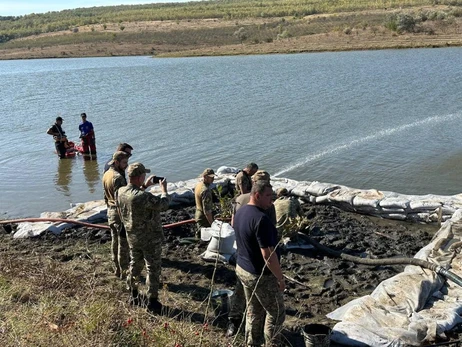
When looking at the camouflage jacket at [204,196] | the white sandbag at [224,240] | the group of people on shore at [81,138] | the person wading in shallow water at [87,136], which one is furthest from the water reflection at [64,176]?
the white sandbag at [224,240]

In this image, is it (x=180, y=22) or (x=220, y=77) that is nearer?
(x=220, y=77)

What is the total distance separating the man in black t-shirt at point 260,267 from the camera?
4.75 m

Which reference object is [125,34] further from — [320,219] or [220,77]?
[320,219]

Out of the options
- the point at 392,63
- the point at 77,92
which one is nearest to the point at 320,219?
the point at 77,92

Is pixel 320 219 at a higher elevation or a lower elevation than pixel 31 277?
lower

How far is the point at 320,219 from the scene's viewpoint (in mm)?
9406

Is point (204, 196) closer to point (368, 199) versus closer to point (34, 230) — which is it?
point (368, 199)

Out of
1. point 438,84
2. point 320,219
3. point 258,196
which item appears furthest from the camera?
point 438,84

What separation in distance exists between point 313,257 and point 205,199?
1.75 metres

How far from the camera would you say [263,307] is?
511cm

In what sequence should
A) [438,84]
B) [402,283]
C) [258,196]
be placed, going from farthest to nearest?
[438,84] → [402,283] → [258,196]

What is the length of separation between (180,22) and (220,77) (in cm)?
5669

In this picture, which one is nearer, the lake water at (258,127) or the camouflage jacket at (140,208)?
the camouflage jacket at (140,208)

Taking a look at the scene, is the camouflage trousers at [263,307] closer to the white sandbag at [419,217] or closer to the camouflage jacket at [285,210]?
the camouflage jacket at [285,210]
